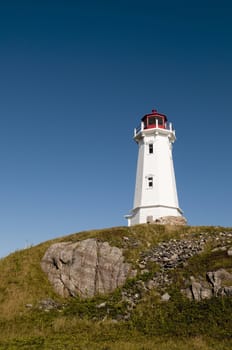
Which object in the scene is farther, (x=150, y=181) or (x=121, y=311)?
(x=150, y=181)

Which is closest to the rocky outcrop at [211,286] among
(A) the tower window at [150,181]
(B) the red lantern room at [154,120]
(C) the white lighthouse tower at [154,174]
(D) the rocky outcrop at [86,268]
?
(D) the rocky outcrop at [86,268]

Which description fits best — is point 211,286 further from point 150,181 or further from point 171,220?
point 150,181

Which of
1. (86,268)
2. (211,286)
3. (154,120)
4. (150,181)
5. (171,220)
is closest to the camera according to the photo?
(211,286)

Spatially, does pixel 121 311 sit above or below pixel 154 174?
below

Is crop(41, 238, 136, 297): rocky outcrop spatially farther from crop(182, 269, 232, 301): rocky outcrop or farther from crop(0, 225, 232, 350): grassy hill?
crop(182, 269, 232, 301): rocky outcrop

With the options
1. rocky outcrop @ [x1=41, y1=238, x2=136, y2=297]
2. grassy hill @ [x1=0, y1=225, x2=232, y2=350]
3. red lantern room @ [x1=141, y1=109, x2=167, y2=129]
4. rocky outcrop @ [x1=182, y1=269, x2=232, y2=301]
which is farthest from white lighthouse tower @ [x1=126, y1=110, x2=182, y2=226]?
rocky outcrop @ [x1=182, y1=269, x2=232, y2=301]

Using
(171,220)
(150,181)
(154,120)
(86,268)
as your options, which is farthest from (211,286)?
(154,120)

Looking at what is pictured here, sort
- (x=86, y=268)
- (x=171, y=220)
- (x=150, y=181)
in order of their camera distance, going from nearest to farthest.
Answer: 1. (x=86, y=268)
2. (x=171, y=220)
3. (x=150, y=181)

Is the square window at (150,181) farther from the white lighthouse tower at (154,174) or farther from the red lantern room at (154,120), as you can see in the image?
the red lantern room at (154,120)

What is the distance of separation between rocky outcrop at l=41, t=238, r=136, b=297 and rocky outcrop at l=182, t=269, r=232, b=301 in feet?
16.6

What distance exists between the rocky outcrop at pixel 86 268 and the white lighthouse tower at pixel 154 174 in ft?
39.6

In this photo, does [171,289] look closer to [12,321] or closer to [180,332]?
[180,332]

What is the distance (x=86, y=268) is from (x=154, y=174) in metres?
17.3

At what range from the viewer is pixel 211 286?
2294 cm
